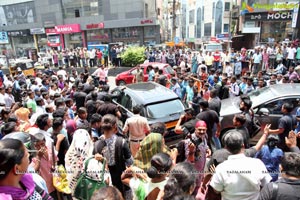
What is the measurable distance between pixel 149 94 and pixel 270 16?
2377 cm

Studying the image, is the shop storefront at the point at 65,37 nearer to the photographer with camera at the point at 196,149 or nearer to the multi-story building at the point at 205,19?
the multi-story building at the point at 205,19

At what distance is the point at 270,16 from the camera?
24531 millimetres

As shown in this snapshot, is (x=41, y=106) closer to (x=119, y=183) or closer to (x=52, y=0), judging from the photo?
(x=119, y=183)

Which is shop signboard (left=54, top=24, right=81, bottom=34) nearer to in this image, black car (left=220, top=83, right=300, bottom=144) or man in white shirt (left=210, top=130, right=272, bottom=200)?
black car (left=220, top=83, right=300, bottom=144)

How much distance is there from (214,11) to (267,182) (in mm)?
44222

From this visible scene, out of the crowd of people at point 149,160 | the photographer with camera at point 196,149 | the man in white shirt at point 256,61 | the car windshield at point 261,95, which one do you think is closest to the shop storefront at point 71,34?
the man in white shirt at point 256,61

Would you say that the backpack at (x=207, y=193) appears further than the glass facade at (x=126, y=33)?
No

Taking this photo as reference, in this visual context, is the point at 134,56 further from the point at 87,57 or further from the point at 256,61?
the point at 256,61

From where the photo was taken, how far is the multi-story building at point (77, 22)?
3125 centimetres

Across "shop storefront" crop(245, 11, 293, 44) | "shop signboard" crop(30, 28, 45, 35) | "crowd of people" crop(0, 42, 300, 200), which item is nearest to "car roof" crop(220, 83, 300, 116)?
"crowd of people" crop(0, 42, 300, 200)

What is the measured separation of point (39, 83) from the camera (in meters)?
9.32

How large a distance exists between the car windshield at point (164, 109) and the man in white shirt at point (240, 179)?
3.38 m

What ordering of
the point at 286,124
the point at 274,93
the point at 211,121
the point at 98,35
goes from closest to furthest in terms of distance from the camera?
the point at 286,124
the point at 211,121
the point at 274,93
the point at 98,35

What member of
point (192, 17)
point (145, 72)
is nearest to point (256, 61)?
point (145, 72)
